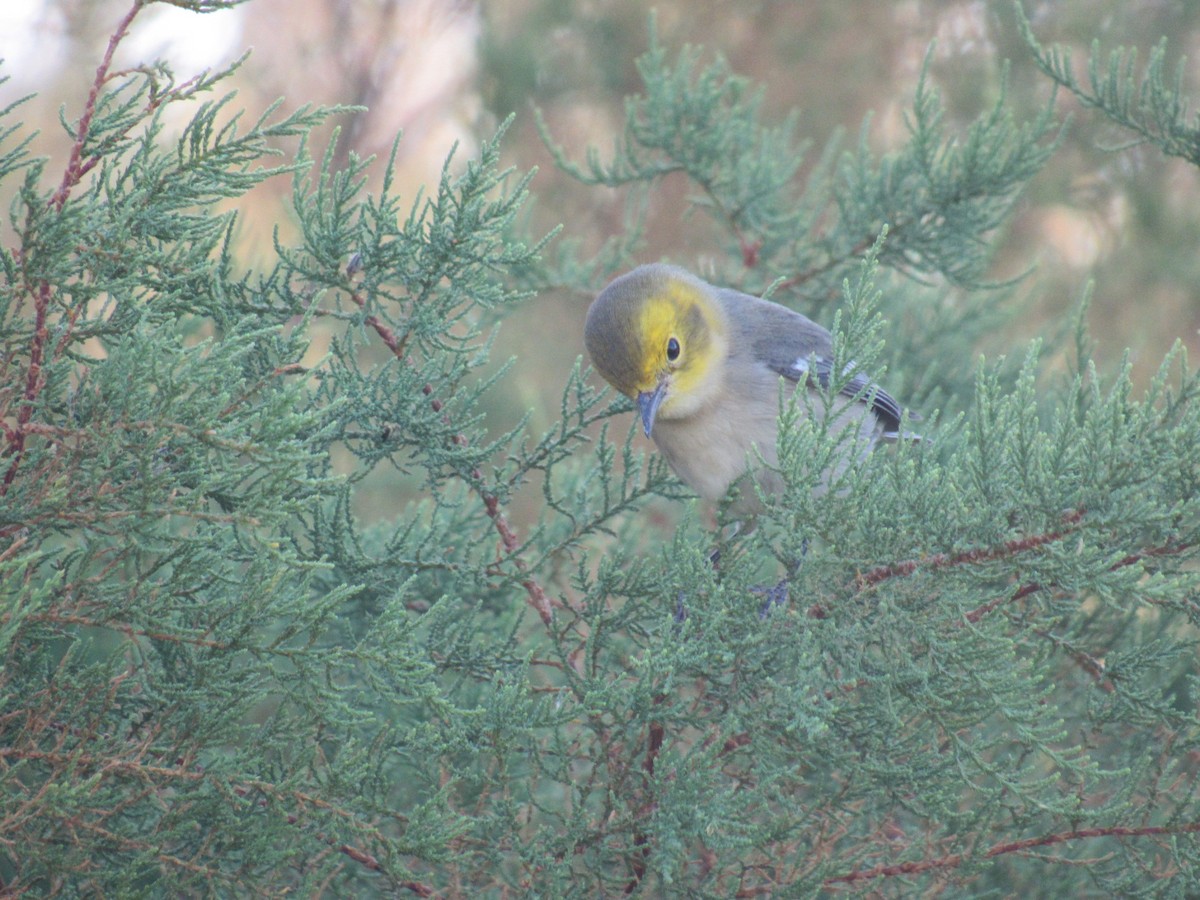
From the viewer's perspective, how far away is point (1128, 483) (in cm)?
201

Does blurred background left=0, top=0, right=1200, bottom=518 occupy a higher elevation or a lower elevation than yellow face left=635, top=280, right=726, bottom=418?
higher

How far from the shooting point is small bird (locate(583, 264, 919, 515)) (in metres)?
3.43

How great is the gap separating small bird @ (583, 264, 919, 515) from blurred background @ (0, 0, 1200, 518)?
301 cm

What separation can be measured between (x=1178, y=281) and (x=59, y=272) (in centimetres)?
828

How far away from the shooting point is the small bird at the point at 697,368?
3.43 metres

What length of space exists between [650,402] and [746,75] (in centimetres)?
556

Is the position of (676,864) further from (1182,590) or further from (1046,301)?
(1046,301)

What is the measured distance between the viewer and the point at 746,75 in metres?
8.15

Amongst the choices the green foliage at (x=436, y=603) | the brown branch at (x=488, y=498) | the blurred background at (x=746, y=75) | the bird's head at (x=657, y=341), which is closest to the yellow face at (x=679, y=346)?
the bird's head at (x=657, y=341)

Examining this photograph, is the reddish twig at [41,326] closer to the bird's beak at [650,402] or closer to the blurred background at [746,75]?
the bird's beak at [650,402]

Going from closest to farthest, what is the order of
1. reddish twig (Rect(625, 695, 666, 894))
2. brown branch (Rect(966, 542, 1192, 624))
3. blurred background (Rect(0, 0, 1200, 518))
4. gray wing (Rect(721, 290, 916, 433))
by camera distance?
brown branch (Rect(966, 542, 1192, 624)), reddish twig (Rect(625, 695, 666, 894)), gray wing (Rect(721, 290, 916, 433)), blurred background (Rect(0, 0, 1200, 518))

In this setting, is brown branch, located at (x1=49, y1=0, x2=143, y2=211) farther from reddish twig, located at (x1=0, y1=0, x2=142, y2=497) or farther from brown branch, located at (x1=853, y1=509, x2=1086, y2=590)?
brown branch, located at (x1=853, y1=509, x2=1086, y2=590)

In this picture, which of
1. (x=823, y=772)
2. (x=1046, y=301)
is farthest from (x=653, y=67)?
(x=1046, y=301)

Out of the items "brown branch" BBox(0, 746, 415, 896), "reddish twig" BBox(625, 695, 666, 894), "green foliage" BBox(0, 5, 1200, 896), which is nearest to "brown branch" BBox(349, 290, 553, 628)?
"green foliage" BBox(0, 5, 1200, 896)
